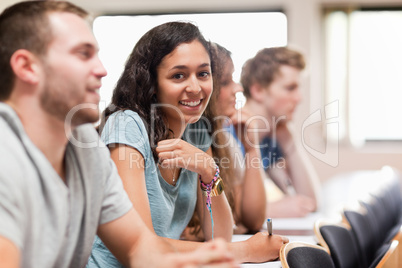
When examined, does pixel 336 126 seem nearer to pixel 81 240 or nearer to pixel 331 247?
pixel 331 247

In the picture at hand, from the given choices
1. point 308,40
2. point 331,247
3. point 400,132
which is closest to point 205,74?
point 331,247

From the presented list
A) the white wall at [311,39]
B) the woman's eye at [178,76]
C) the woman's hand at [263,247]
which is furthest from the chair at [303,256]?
the white wall at [311,39]

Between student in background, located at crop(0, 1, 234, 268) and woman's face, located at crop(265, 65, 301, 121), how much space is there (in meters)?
1.28

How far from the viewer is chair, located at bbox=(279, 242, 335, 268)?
1080 millimetres

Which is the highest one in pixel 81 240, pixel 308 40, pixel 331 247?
pixel 308 40

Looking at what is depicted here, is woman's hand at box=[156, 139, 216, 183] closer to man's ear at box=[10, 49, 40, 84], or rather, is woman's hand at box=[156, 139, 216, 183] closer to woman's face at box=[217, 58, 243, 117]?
woman's face at box=[217, 58, 243, 117]

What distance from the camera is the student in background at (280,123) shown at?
1823 millimetres

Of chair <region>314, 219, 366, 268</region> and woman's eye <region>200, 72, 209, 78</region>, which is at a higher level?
woman's eye <region>200, 72, 209, 78</region>

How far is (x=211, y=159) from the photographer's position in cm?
118

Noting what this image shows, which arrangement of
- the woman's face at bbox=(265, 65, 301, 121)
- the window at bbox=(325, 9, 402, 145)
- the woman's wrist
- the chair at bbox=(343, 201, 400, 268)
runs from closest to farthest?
the woman's wrist → the chair at bbox=(343, 201, 400, 268) → the woman's face at bbox=(265, 65, 301, 121) → the window at bbox=(325, 9, 402, 145)

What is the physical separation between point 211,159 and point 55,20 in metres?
0.52

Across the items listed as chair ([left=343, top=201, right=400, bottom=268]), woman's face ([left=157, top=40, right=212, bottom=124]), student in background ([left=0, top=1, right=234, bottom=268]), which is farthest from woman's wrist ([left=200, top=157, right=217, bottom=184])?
chair ([left=343, top=201, right=400, bottom=268])

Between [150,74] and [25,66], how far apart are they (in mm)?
395

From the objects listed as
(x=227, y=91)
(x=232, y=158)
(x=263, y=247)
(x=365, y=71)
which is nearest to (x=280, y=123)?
(x=232, y=158)
